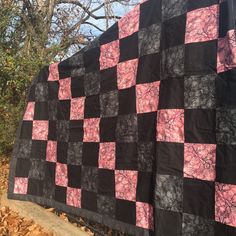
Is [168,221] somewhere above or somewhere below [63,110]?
below

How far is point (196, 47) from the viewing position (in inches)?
98.6

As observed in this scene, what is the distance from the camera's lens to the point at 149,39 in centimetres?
290

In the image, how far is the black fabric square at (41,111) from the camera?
401 centimetres

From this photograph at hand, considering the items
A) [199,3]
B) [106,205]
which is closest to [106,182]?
[106,205]

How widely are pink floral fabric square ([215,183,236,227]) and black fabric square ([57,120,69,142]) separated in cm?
175

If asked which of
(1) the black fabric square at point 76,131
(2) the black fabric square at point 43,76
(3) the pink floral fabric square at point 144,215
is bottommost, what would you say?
(3) the pink floral fabric square at point 144,215

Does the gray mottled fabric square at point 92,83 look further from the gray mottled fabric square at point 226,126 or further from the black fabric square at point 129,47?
the gray mottled fabric square at point 226,126

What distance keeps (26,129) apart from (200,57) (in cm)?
226

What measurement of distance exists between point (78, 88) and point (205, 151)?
1.59 metres

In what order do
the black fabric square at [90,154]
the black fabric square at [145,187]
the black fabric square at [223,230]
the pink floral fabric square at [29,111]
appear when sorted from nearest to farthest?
1. the black fabric square at [223,230]
2. the black fabric square at [145,187]
3. the black fabric square at [90,154]
4. the pink floral fabric square at [29,111]

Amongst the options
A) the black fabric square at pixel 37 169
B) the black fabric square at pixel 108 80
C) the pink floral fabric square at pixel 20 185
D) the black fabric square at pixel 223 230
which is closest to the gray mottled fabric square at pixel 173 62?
the black fabric square at pixel 108 80

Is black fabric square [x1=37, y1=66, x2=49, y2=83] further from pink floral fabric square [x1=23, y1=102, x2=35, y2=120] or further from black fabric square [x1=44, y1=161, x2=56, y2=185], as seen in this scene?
black fabric square [x1=44, y1=161, x2=56, y2=185]

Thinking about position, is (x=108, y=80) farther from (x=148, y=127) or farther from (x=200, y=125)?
A: (x=200, y=125)

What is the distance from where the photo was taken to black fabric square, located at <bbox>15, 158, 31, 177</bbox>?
4059 millimetres
